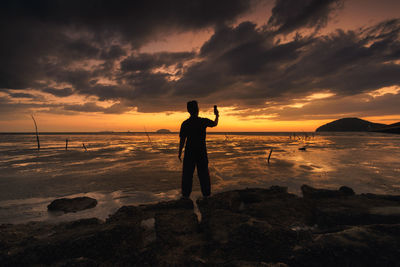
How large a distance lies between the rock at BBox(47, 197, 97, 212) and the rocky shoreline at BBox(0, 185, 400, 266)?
3.46 feet

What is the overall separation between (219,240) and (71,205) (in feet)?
16.2

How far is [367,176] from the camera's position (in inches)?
382

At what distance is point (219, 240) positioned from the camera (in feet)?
10.7

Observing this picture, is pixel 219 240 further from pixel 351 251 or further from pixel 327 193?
pixel 327 193

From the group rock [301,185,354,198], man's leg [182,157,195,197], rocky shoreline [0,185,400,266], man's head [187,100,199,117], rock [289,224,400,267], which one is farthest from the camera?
rock [301,185,354,198]

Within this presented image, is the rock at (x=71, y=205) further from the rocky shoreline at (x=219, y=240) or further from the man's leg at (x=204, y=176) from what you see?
the man's leg at (x=204, y=176)

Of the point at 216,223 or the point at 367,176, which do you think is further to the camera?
the point at 367,176

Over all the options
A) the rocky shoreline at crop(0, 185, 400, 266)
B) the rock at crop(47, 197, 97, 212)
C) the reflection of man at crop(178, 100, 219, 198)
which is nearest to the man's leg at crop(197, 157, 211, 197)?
the reflection of man at crop(178, 100, 219, 198)

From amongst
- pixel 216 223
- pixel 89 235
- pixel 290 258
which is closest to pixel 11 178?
pixel 89 235

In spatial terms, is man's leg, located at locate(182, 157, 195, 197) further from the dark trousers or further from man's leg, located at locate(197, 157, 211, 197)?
man's leg, located at locate(197, 157, 211, 197)

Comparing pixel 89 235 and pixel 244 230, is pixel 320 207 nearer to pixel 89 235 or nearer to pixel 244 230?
pixel 244 230

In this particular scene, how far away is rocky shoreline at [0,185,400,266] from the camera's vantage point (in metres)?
2.56

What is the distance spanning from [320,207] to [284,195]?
1315 millimetres

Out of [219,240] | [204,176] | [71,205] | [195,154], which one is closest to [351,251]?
[219,240]
